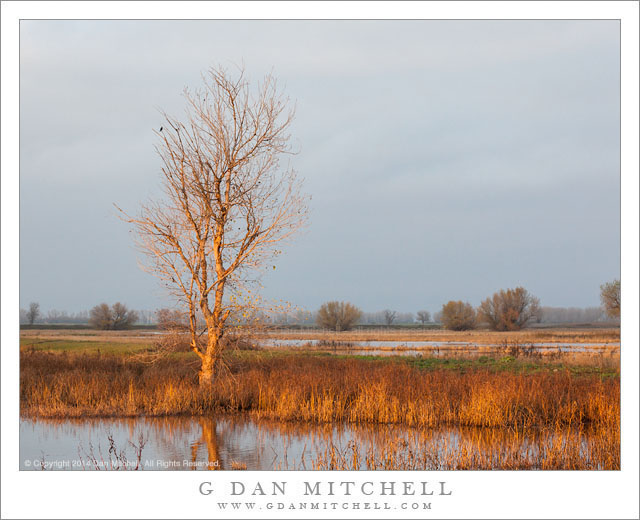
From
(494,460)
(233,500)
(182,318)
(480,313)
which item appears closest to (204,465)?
(233,500)

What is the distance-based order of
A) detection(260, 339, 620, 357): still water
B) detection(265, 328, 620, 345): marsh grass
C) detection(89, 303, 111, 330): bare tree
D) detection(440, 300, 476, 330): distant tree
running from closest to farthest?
1. detection(260, 339, 620, 357): still water
2. detection(265, 328, 620, 345): marsh grass
3. detection(89, 303, 111, 330): bare tree
4. detection(440, 300, 476, 330): distant tree

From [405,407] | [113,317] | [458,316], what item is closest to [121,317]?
[113,317]

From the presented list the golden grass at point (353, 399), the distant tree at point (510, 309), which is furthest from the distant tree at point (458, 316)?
the golden grass at point (353, 399)

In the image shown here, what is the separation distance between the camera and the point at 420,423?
1218cm

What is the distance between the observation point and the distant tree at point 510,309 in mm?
66750

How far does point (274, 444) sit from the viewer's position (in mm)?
10953

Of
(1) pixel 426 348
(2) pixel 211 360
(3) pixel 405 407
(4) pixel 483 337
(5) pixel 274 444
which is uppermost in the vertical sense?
(2) pixel 211 360

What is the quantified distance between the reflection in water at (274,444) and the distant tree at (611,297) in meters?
45.6

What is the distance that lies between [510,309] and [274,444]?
5961 cm

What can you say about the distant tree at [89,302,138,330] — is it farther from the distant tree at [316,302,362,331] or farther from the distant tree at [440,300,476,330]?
the distant tree at [440,300,476,330]

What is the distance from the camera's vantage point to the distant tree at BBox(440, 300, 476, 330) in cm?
7006

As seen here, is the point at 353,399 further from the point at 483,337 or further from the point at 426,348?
the point at 483,337

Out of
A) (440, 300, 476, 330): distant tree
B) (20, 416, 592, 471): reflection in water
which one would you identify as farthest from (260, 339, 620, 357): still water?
(440, 300, 476, 330): distant tree

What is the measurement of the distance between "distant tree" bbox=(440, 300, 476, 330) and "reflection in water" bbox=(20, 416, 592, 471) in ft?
195
